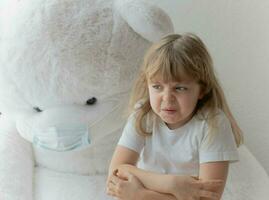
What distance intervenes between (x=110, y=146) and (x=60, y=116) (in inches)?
7.5

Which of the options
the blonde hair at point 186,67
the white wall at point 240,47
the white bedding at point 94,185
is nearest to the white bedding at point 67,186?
the white bedding at point 94,185

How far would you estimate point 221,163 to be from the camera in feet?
2.60

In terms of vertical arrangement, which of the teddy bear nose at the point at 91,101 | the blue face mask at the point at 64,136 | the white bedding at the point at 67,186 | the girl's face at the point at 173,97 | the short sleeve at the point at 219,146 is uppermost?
the girl's face at the point at 173,97

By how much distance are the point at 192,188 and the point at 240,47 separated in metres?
0.57

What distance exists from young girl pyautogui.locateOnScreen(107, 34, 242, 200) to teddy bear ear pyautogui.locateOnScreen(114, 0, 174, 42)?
0.09 m

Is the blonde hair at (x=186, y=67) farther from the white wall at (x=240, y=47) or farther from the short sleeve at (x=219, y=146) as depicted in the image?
the white wall at (x=240, y=47)

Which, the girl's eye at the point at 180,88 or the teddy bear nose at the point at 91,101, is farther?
the teddy bear nose at the point at 91,101

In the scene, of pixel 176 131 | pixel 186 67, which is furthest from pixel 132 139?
pixel 186 67

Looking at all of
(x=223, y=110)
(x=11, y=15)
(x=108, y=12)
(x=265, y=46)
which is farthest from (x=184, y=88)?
(x=265, y=46)

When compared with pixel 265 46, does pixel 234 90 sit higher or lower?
lower

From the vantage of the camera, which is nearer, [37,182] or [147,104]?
[147,104]

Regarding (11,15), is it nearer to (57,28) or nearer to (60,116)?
(57,28)

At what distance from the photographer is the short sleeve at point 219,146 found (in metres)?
0.79

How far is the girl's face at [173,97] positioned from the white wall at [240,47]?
1.51 ft
